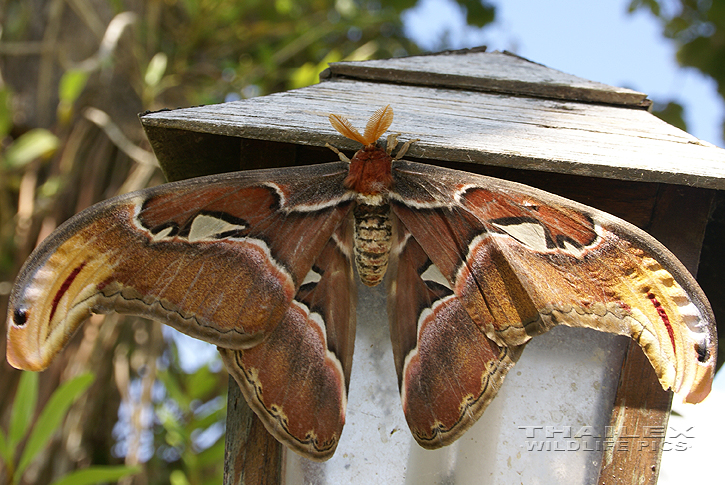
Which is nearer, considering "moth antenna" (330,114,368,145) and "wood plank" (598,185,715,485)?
"moth antenna" (330,114,368,145)

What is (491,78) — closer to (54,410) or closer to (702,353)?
(702,353)

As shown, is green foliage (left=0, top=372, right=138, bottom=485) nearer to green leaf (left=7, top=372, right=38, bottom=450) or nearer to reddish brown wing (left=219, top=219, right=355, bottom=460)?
green leaf (left=7, top=372, right=38, bottom=450)

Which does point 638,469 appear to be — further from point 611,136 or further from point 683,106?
point 683,106

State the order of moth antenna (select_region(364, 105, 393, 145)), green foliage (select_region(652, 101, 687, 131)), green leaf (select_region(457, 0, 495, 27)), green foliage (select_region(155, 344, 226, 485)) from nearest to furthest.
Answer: moth antenna (select_region(364, 105, 393, 145)) → green foliage (select_region(155, 344, 226, 485)) → green foliage (select_region(652, 101, 687, 131)) → green leaf (select_region(457, 0, 495, 27))

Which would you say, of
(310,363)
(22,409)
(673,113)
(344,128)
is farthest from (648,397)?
(673,113)

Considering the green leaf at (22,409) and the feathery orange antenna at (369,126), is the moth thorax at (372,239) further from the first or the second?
the green leaf at (22,409)

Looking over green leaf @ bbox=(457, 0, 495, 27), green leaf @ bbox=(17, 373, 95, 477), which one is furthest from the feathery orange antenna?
green leaf @ bbox=(457, 0, 495, 27)

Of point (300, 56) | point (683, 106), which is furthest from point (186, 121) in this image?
point (683, 106)
